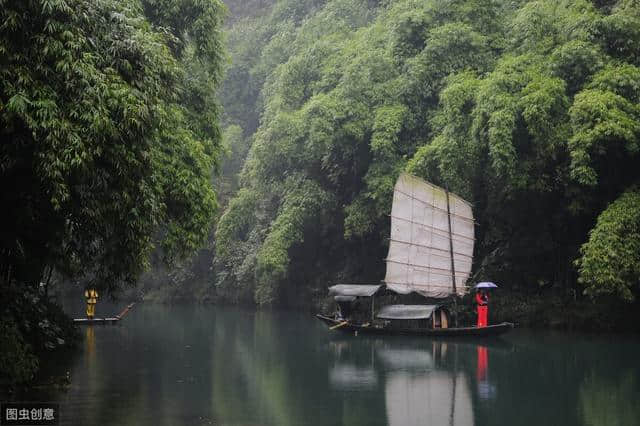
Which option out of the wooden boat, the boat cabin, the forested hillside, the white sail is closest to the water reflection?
the boat cabin

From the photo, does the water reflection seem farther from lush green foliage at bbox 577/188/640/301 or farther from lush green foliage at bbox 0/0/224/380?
lush green foliage at bbox 0/0/224/380

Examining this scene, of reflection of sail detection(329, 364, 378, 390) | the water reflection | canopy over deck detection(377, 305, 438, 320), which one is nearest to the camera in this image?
the water reflection

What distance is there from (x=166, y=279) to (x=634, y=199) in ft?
67.7

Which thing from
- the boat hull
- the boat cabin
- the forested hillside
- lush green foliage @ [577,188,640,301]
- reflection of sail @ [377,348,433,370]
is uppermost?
the forested hillside

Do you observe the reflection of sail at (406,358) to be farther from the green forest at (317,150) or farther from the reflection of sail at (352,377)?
the green forest at (317,150)

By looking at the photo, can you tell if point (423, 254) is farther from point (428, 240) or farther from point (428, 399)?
point (428, 399)

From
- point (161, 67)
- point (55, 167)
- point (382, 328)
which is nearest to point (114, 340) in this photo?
point (382, 328)

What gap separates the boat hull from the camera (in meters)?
15.8

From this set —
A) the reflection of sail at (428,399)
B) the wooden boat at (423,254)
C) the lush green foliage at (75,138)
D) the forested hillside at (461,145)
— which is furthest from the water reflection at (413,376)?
the forested hillside at (461,145)

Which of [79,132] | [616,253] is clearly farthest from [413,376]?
[79,132]

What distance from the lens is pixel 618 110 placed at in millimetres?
14992

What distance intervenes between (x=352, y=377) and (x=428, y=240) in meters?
6.90

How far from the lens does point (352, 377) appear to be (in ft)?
36.8

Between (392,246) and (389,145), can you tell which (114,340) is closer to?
(392,246)
